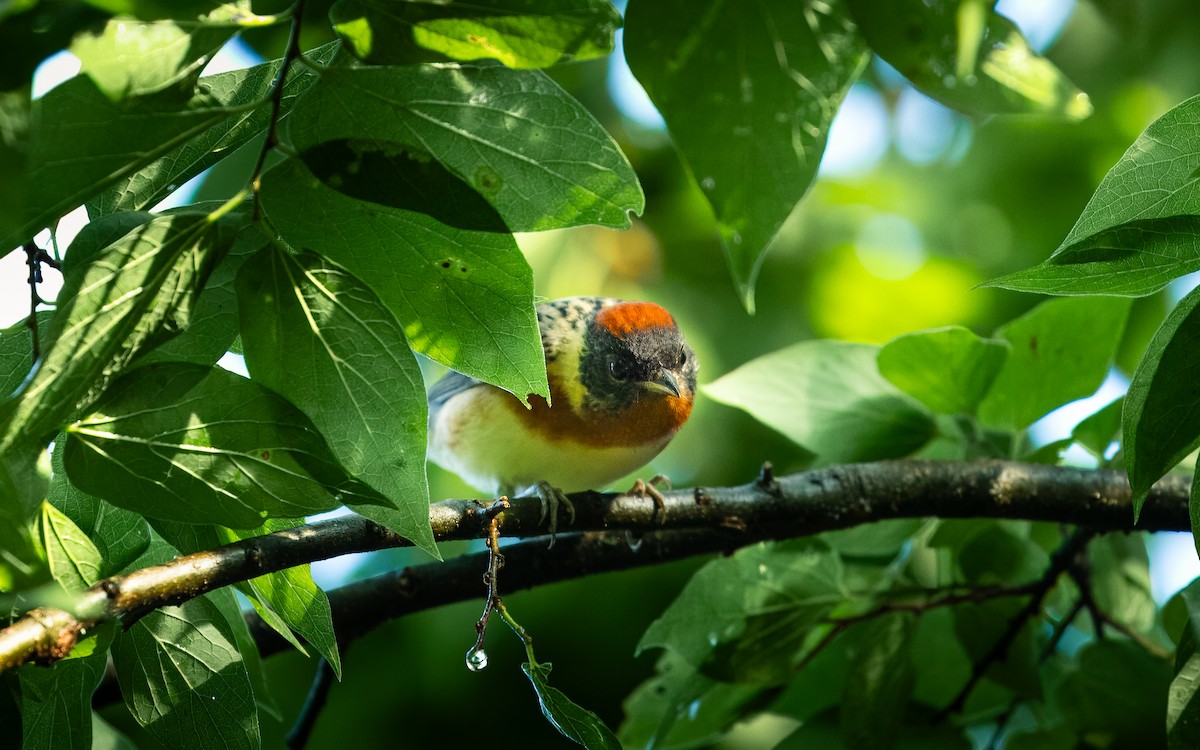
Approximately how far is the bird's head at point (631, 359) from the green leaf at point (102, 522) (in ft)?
5.13

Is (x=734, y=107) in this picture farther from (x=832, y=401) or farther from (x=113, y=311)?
(x=832, y=401)

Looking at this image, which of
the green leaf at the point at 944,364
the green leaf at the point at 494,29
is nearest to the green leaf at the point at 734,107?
the green leaf at the point at 494,29

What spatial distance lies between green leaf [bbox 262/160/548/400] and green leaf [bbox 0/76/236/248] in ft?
0.66

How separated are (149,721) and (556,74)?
9.75ft

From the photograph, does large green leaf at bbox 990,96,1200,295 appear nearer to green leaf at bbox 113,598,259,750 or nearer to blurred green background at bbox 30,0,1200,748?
green leaf at bbox 113,598,259,750

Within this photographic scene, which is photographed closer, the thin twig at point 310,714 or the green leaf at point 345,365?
the green leaf at point 345,365

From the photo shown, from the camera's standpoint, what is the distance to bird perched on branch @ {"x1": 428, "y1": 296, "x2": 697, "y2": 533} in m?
2.76

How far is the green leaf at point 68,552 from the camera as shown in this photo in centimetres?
120

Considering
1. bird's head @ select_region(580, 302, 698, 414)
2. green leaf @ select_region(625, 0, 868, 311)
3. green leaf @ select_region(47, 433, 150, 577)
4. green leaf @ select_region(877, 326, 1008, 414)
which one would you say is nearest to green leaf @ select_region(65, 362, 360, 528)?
green leaf @ select_region(47, 433, 150, 577)

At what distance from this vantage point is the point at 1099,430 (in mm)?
2227

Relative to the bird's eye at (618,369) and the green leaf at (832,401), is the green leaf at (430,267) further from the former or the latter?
the bird's eye at (618,369)

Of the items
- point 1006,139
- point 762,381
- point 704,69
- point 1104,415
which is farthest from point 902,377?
point 1006,139

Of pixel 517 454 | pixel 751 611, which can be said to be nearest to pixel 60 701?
pixel 751 611

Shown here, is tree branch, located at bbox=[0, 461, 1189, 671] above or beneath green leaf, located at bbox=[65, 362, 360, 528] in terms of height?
beneath
